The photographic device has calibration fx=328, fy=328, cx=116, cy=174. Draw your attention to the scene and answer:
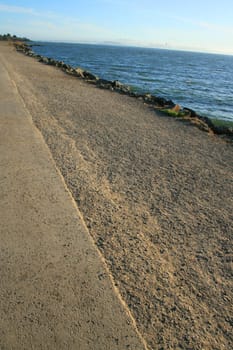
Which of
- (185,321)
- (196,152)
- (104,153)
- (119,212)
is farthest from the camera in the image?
(196,152)

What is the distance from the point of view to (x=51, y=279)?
328 centimetres

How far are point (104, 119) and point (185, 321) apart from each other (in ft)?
27.8

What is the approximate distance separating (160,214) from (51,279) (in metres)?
2.17

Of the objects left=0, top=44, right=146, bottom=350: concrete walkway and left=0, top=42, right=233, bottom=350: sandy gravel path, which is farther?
left=0, top=42, right=233, bottom=350: sandy gravel path

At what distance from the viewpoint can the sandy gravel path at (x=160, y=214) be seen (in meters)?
3.12

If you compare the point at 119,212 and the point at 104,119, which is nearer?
the point at 119,212

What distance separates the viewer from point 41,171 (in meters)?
5.82

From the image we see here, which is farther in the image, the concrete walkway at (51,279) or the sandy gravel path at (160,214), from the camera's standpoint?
the sandy gravel path at (160,214)

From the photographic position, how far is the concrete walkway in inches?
106

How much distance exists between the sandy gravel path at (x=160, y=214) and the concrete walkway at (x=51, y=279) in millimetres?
193

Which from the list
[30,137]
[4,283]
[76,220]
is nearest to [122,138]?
[30,137]

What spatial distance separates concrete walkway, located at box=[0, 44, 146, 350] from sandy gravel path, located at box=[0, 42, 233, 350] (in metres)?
0.19

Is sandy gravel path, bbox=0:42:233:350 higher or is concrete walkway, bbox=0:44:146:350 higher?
concrete walkway, bbox=0:44:146:350

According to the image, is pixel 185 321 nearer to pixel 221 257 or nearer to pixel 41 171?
pixel 221 257
